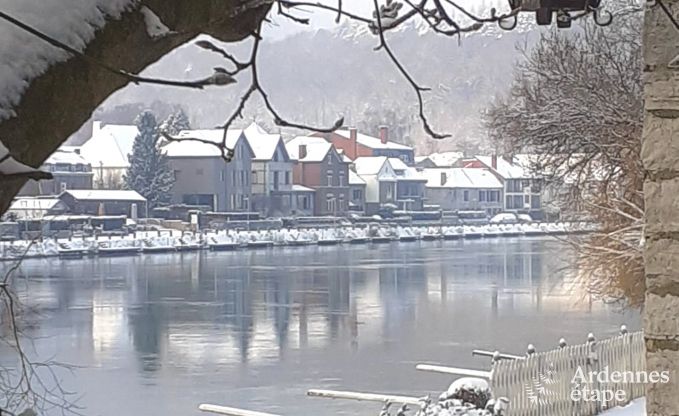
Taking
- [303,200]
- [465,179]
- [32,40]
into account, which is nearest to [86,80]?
[32,40]

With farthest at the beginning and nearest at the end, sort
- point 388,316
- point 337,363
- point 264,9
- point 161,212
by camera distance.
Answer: point 161,212 → point 388,316 → point 337,363 → point 264,9

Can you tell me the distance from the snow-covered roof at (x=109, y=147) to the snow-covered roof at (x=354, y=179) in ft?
31.5

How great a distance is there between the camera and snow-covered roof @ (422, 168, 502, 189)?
51625 millimetres

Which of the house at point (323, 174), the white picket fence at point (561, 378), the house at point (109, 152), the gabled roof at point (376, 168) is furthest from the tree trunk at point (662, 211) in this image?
the gabled roof at point (376, 168)

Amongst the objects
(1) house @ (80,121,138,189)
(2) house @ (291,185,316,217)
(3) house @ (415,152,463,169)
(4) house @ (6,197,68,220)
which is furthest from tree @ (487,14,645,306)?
(3) house @ (415,152,463,169)

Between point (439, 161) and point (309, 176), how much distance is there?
1179cm

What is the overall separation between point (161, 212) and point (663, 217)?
38.7 m

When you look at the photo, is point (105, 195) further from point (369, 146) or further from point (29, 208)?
point (29, 208)

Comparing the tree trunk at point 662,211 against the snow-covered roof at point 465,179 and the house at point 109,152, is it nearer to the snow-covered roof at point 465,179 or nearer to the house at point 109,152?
the house at point 109,152

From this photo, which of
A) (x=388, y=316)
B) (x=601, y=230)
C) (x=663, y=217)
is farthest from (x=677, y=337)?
(x=388, y=316)

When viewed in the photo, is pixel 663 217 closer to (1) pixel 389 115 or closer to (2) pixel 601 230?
(2) pixel 601 230

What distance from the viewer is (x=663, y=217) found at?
2.21 m

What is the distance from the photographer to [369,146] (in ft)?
168

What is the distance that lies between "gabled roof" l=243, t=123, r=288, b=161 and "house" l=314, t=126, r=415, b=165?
3624 millimetres
